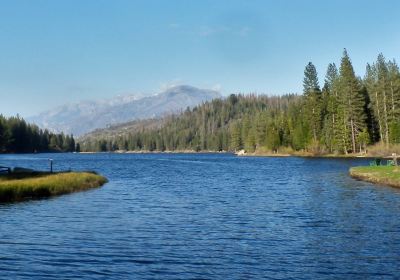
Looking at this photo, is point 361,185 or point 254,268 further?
point 361,185

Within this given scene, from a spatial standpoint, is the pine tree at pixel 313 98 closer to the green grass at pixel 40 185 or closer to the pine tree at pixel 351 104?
the pine tree at pixel 351 104

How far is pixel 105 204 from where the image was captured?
4934cm

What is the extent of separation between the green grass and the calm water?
394cm

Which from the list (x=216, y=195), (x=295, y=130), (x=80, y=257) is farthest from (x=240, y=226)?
(x=295, y=130)

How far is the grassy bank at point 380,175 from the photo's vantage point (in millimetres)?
63069

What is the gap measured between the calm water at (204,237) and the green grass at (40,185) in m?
3.94

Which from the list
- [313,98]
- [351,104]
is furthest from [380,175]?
[313,98]

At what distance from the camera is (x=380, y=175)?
2714 inches

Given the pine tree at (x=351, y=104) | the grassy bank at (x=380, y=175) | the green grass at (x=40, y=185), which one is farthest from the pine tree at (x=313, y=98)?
the green grass at (x=40, y=185)

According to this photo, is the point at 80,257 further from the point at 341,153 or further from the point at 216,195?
the point at 341,153

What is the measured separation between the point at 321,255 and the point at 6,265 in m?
16.2

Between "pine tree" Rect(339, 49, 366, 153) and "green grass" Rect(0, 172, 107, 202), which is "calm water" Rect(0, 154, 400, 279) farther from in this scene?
"pine tree" Rect(339, 49, 366, 153)

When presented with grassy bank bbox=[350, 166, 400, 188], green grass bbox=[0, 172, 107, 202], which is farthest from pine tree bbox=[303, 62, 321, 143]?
green grass bbox=[0, 172, 107, 202]

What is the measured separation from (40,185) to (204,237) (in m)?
34.0
